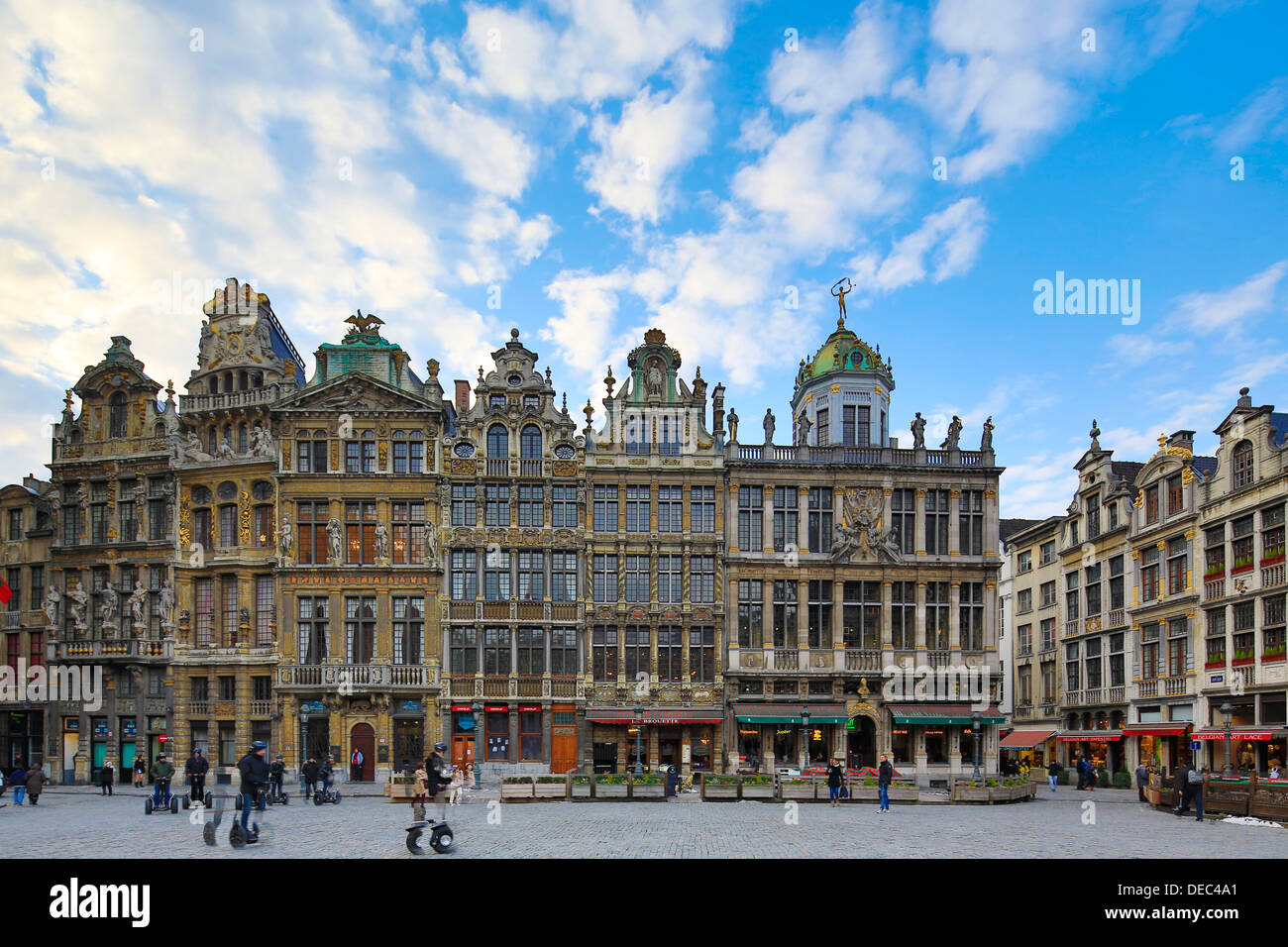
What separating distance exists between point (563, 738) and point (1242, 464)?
30118mm

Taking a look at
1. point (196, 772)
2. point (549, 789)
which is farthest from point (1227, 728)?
point (196, 772)

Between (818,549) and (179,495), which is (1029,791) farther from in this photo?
(179,495)

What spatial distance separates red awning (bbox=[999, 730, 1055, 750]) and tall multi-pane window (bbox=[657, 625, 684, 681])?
798 inches

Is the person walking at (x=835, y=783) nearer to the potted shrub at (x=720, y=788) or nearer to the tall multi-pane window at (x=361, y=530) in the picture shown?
the potted shrub at (x=720, y=788)

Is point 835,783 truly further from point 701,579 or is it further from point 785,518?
point 785,518

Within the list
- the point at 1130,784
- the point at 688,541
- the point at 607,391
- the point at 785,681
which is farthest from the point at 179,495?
the point at 1130,784

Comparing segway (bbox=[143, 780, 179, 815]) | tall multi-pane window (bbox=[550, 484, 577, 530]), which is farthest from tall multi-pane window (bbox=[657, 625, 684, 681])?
segway (bbox=[143, 780, 179, 815])

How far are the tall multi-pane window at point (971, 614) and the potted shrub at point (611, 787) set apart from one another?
72.7 ft

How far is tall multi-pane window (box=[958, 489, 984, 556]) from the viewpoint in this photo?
164ft

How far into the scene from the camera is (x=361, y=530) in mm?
48281

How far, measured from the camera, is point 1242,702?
43.1 metres

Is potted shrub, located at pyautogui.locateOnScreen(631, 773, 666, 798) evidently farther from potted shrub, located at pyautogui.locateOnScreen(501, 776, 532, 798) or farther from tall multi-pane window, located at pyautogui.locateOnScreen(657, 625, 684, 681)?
tall multi-pane window, located at pyautogui.locateOnScreen(657, 625, 684, 681)
